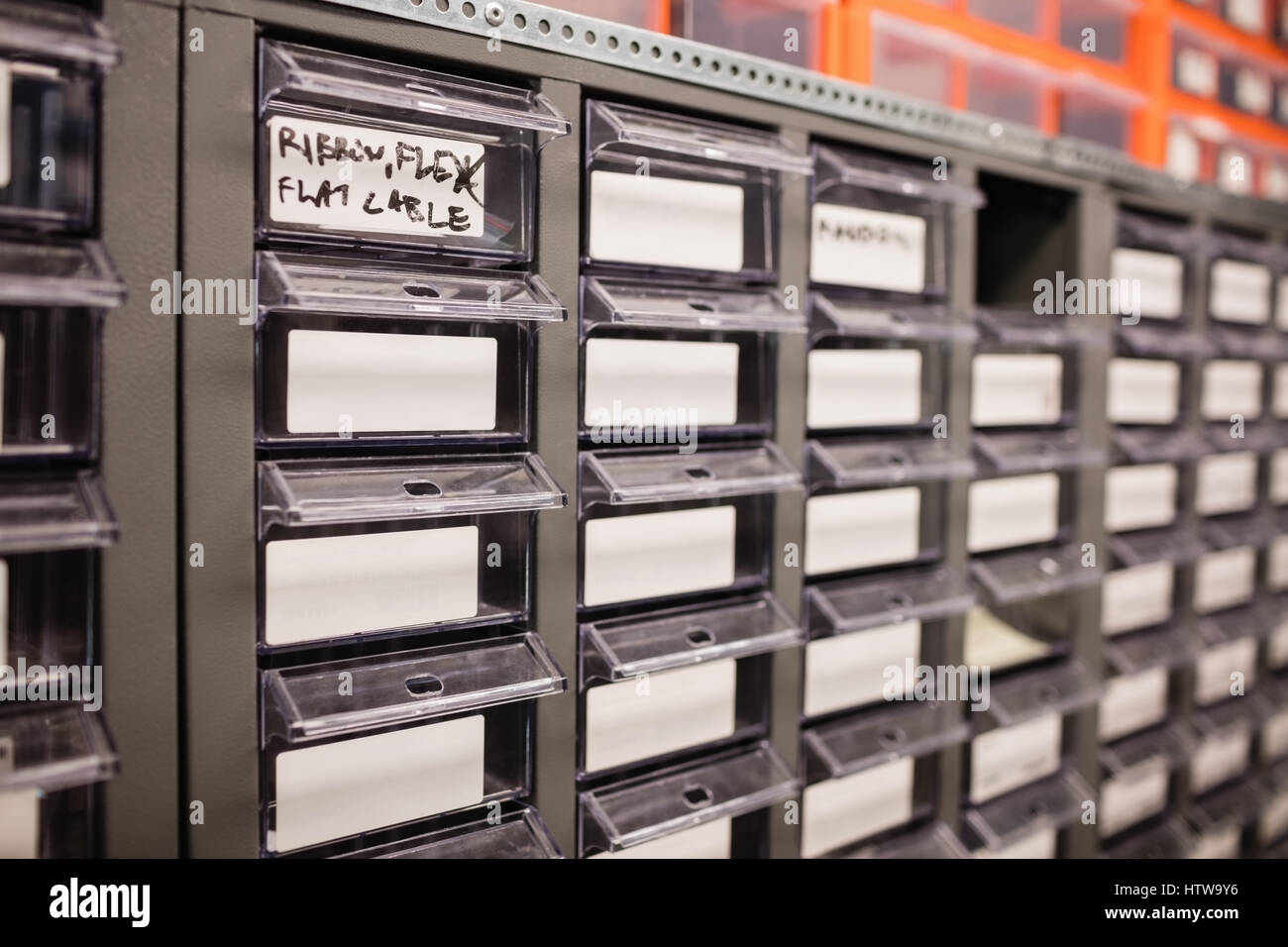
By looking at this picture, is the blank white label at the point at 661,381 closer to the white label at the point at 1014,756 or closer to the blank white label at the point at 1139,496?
the white label at the point at 1014,756

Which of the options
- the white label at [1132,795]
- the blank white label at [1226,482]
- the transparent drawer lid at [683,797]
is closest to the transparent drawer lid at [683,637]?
the transparent drawer lid at [683,797]

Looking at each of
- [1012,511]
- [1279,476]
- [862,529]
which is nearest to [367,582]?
[862,529]

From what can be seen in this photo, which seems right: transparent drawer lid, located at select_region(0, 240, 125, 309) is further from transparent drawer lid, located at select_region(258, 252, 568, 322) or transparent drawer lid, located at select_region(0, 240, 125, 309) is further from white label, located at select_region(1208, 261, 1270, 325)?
white label, located at select_region(1208, 261, 1270, 325)

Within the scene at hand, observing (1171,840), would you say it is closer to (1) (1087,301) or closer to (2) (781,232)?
(1) (1087,301)

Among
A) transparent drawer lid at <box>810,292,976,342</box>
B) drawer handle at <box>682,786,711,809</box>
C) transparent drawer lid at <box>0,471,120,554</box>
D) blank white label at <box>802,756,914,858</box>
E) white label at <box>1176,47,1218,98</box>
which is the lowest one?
blank white label at <box>802,756,914,858</box>

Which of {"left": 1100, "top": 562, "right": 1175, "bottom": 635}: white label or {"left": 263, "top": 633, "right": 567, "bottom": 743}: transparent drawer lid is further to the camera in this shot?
{"left": 1100, "top": 562, "right": 1175, "bottom": 635}: white label

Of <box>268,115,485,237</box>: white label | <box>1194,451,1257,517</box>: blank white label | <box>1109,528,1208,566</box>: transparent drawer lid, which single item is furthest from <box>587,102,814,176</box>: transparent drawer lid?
<box>1194,451,1257,517</box>: blank white label

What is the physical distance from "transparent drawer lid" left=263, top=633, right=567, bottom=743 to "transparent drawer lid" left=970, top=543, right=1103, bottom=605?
29.2 inches

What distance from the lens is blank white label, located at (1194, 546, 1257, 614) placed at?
5.93ft
